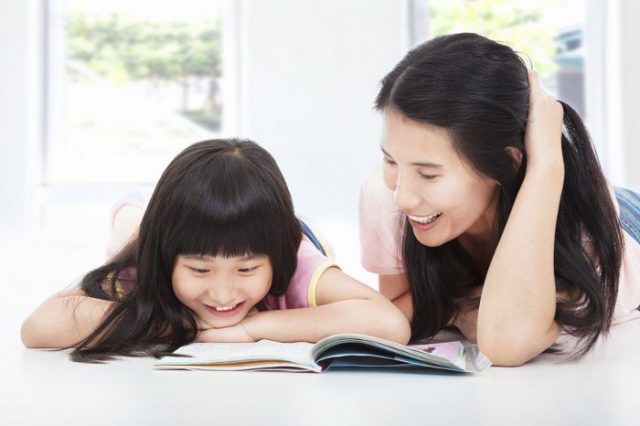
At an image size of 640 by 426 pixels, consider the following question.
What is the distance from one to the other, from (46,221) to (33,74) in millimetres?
801

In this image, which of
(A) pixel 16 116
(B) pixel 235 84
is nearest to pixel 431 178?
(B) pixel 235 84

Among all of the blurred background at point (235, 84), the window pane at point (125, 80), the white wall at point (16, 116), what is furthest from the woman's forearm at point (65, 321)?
the window pane at point (125, 80)

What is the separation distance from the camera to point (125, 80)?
496cm

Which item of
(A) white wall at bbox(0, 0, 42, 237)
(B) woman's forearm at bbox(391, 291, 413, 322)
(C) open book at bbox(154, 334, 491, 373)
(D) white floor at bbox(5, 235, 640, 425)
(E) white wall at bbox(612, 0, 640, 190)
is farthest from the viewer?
(A) white wall at bbox(0, 0, 42, 237)

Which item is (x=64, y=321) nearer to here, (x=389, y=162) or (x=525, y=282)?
(x=389, y=162)

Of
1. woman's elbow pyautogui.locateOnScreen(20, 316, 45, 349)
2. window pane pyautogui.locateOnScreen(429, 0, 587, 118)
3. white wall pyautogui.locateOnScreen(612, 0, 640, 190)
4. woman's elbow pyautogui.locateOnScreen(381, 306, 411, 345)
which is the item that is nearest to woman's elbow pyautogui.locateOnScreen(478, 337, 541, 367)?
woman's elbow pyautogui.locateOnScreen(381, 306, 411, 345)

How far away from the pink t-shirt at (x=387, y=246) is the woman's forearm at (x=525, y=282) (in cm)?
35

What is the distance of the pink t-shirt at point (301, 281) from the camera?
4.88ft

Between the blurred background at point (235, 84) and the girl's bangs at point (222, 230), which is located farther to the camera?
the blurred background at point (235, 84)

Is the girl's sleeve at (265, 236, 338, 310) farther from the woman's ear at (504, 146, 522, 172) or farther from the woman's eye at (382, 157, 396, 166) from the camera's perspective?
the woman's ear at (504, 146, 522, 172)

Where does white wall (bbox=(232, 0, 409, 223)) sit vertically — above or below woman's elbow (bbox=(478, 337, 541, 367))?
above

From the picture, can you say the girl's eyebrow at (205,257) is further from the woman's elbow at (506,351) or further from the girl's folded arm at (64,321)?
the woman's elbow at (506,351)

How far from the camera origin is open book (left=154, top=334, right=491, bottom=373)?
3.94 ft

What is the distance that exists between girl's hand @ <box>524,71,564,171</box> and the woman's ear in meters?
0.02
